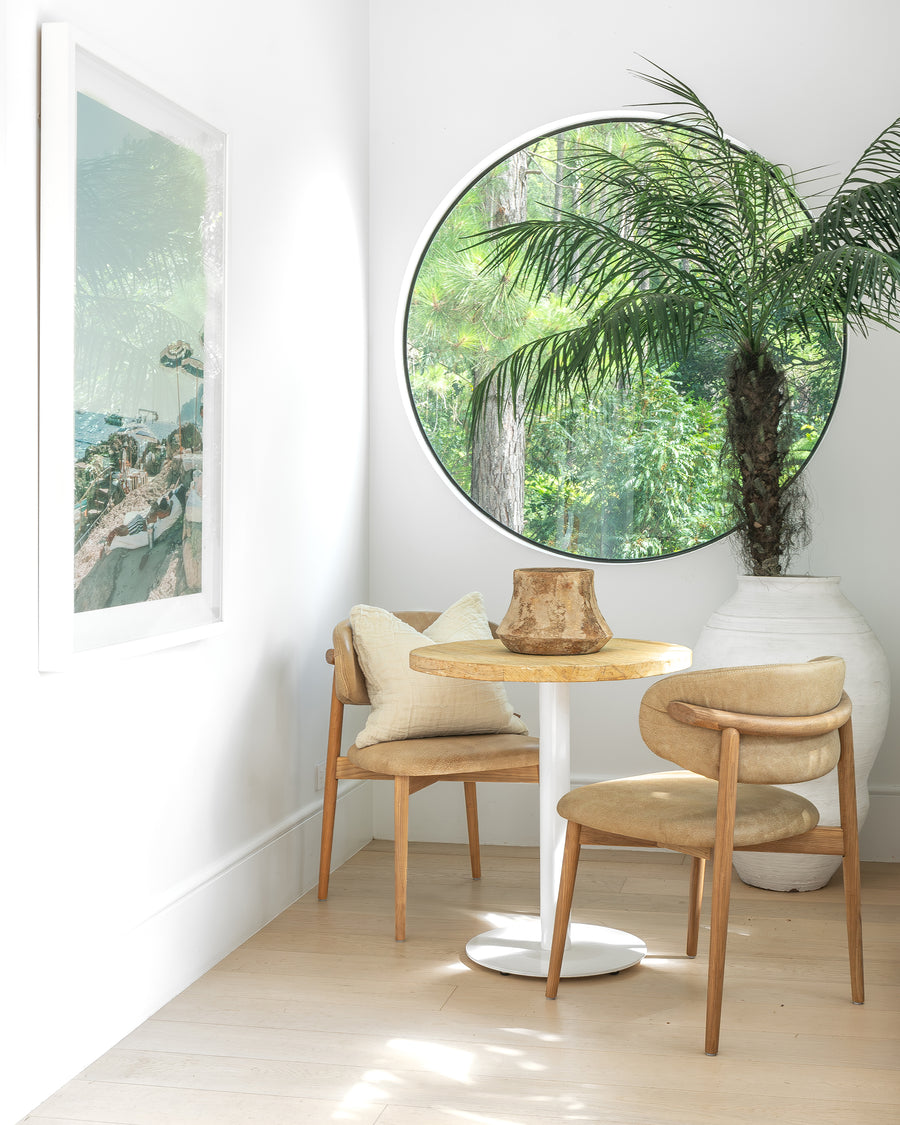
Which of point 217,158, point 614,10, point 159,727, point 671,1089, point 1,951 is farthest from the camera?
point 614,10

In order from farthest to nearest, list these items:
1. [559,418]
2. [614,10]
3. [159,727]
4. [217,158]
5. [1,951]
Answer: [559,418] < [614,10] < [217,158] < [159,727] < [1,951]

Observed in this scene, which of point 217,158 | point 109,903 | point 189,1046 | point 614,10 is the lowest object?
Answer: point 189,1046

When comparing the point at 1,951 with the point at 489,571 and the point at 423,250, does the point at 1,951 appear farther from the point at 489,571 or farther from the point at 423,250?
the point at 423,250

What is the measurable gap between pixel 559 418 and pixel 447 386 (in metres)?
0.40

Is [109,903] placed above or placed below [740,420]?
below

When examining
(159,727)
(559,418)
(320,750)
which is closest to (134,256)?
(159,727)

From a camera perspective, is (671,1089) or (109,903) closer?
(671,1089)

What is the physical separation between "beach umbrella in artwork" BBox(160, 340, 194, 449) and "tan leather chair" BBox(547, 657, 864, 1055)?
1138mm

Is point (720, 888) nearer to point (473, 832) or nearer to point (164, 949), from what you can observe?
point (164, 949)

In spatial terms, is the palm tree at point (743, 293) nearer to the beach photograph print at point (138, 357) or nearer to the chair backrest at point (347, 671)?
the chair backrest at point (347, 671)

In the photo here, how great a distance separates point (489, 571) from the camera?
381 cm

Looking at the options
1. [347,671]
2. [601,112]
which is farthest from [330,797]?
[601,112]

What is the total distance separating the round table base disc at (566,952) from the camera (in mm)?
2566

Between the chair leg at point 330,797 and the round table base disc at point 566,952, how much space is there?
1.70ft
